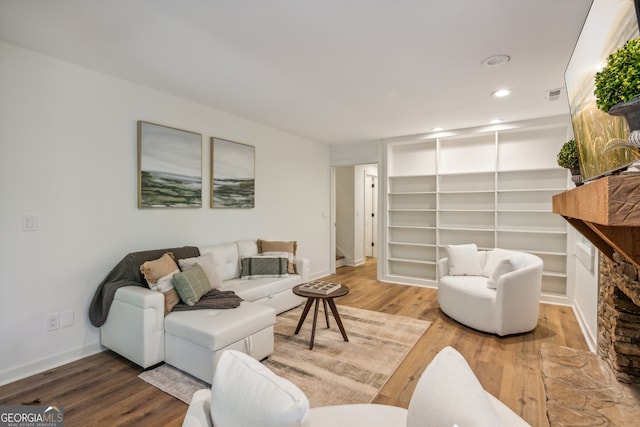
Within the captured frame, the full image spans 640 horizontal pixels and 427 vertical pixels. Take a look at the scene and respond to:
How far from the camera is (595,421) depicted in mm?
1685

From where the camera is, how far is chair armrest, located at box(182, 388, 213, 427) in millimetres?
862

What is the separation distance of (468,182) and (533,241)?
1.20 meters

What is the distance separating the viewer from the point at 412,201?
519cm

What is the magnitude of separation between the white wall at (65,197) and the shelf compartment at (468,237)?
3.74 metres

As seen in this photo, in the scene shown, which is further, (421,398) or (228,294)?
(228,294)

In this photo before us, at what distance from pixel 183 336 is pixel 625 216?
8.28 ft

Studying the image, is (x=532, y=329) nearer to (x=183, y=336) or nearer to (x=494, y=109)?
(x=494, y=109)

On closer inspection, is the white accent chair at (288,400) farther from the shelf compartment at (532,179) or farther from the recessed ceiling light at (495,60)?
the shelf compartment at (532,179)

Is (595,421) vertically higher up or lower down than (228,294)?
lower down

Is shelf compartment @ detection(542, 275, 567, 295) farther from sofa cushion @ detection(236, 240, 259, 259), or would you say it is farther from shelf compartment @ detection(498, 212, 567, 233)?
sofa cushion @ detection(236, 240, 259, 259)

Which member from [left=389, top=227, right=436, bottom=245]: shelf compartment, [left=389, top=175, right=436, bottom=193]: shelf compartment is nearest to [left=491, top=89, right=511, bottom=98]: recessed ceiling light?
[left=389, top=175, right=436, bottom=193]: shelf compartment

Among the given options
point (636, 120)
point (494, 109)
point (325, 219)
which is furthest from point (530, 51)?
point (325, 219)

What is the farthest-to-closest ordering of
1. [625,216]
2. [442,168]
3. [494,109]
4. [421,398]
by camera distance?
[442,168]
[494,109]
[421,398]
[625,216]

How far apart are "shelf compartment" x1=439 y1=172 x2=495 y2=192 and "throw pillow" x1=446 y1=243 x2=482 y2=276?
131cm
